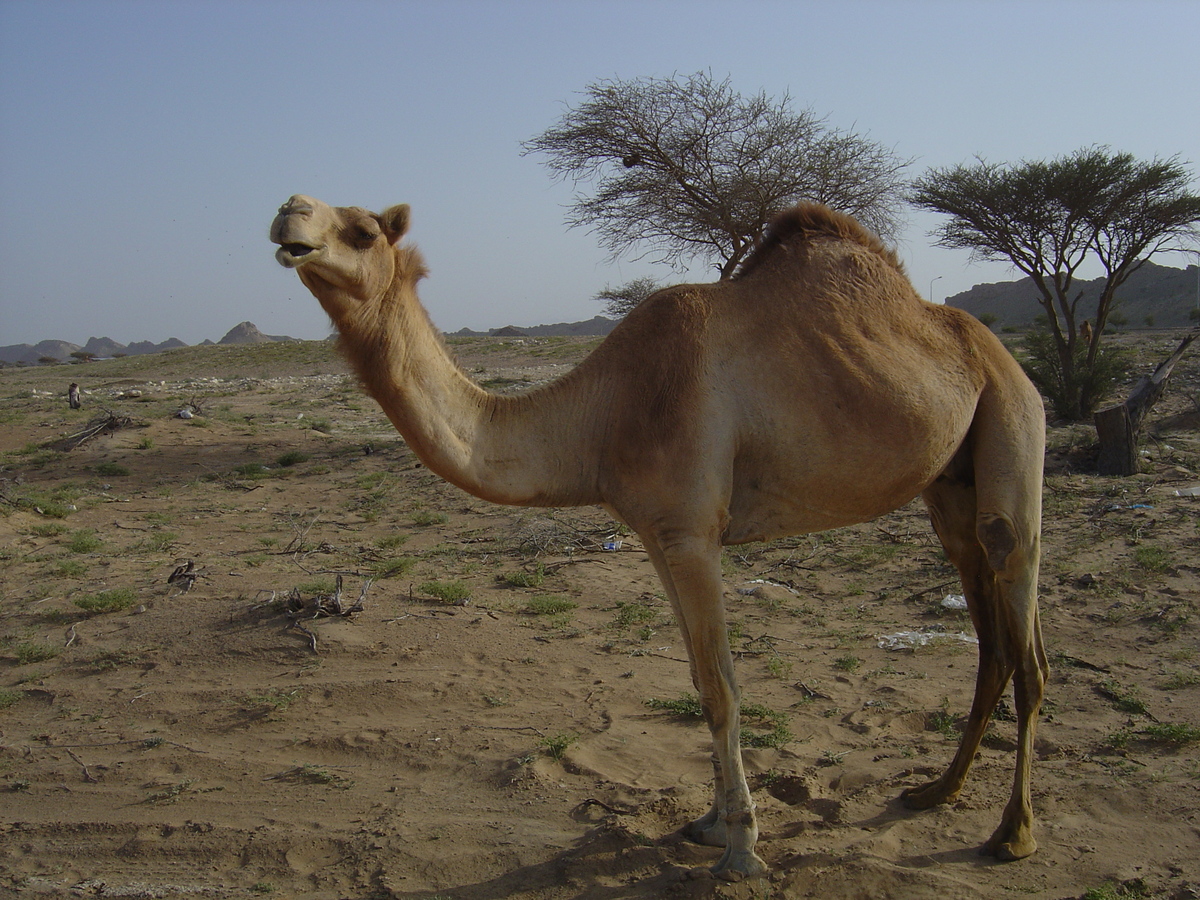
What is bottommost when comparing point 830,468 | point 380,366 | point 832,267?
point 830,468

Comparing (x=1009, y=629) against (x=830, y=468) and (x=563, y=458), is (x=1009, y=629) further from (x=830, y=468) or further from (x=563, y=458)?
(x=563, y=458)

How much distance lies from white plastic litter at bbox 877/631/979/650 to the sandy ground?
0.24 ft

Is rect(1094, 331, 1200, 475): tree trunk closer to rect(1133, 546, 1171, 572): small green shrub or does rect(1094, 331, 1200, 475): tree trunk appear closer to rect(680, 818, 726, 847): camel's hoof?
rect(1133, 546, 1171, 572): small green shrub

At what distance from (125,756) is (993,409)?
5.06m

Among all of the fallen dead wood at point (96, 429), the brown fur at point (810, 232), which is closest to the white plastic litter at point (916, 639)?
the brown fur at point (810, 232)

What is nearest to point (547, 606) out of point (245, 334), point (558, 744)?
point (558, 744)

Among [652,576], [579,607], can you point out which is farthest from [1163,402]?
[579,607]

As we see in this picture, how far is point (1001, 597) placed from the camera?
13.9 feet

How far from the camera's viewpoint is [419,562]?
883cm

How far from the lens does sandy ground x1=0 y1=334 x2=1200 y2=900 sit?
3.91 metres

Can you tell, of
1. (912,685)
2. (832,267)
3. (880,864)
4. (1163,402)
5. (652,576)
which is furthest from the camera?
(1163,402)

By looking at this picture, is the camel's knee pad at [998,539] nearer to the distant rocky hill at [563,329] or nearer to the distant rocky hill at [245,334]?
the distant rocky hill at [563,329]

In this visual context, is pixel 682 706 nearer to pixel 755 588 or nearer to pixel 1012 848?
pixel 1012 848

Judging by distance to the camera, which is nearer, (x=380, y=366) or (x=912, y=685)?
(x=380, y=366)
